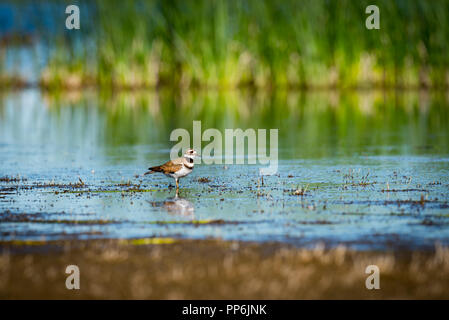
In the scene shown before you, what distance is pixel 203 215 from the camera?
805 centimetres

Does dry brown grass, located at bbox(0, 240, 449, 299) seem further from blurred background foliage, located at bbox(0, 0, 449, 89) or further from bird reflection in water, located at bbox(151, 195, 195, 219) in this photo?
blurred background foliage, located at bbox(0, 0, 449, 89)

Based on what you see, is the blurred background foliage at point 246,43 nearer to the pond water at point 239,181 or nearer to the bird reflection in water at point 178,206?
the pond water at point 239,181

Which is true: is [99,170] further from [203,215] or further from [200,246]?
[200,246]

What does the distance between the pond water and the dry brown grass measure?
0.37 meters

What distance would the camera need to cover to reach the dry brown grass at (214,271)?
5.73 metres

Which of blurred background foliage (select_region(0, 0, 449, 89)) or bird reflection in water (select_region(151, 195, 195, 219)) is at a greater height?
blurred background foliage (select_region(0, 0, 449, 89))

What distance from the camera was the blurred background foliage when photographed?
83.4ft

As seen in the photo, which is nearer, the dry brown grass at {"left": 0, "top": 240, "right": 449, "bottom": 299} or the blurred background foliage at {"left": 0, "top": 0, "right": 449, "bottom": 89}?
the dry brown grass at {"left": 0, "top": 240, "right": 449, "bottom": 299}

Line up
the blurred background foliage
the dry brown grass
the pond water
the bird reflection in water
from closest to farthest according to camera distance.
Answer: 1. the dry brown grass
2. the pond water
3. the bird reflection in water
4. the blurred background foliage

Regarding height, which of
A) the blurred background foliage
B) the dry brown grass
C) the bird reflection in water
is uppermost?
the blurred background foliage

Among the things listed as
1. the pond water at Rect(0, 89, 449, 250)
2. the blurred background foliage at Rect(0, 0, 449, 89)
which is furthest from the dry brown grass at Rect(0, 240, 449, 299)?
the blurred background foliage at Rect(0, 0, 449, 89)

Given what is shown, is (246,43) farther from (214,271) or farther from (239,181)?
(214,271)
